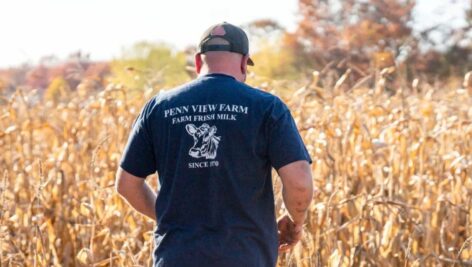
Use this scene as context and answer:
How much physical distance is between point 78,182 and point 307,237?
6.47ft

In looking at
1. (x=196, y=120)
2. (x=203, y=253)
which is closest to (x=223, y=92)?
(x=196, y=120)

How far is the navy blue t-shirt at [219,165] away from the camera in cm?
361

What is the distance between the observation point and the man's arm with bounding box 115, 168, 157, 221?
388cm

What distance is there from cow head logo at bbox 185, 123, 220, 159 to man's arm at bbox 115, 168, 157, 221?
1.10ft

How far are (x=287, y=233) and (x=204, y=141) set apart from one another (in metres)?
0.53

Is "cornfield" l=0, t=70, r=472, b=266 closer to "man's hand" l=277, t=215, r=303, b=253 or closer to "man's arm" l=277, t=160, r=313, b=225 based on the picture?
"man's hand" l=277, t=215, r=303, b=253

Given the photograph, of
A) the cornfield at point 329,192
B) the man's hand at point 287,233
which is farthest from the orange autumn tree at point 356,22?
the man's hand at point 287,233

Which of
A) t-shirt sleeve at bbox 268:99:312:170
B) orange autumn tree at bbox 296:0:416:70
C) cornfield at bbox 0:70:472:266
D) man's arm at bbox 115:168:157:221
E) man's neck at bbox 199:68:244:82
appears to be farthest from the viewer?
orange autumn tree at bbox 296:0:416:70

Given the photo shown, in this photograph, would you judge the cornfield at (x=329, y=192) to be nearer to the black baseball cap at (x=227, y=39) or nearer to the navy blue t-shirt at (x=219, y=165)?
the navy blue t-shirt at (x=219, y=165)

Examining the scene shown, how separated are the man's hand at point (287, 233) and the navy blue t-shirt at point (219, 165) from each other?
0.53 ft

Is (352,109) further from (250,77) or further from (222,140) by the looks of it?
(222,140)

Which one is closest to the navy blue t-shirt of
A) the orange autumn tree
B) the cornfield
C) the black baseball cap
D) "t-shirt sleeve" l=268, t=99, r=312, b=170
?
"t-shirt sleeve" l=268, t=99, r=312, b=170

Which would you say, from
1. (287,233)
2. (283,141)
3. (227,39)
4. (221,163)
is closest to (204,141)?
(221,163)

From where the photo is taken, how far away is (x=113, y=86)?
746cm
